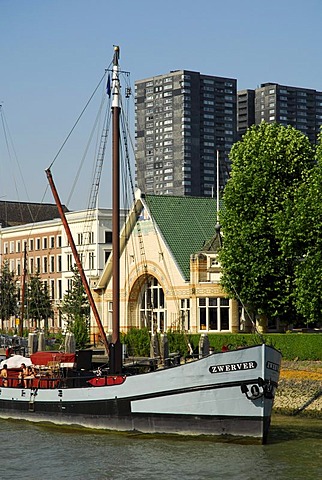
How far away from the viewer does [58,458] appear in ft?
110

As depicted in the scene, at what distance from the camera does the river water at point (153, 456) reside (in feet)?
100

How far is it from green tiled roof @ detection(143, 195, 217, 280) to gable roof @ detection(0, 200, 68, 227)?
58524 millimetres

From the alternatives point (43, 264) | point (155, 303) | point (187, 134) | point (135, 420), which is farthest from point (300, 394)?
point (187, 134)

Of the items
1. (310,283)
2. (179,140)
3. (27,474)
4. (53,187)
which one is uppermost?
(179,140)

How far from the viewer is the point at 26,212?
137m

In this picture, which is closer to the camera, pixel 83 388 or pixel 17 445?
pixel 17 445

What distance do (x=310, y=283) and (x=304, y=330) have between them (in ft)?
46.3

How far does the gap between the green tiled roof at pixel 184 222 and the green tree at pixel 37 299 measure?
802 inches

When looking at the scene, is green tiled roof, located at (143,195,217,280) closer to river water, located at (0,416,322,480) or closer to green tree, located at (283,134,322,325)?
green tree, located at (283,134,322,325)

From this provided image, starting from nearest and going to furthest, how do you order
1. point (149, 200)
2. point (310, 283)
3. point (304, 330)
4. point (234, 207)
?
point (310, 283), point (234, 207), point (304, 330), point (149, 200)

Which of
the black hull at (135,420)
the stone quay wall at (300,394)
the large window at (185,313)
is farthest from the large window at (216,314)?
the black hull at (135,420)

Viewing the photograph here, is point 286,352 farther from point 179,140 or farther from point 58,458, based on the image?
point 179,140

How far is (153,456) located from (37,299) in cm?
5941

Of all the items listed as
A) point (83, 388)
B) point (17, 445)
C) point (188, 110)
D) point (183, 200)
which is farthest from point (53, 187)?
point (188, 110)
